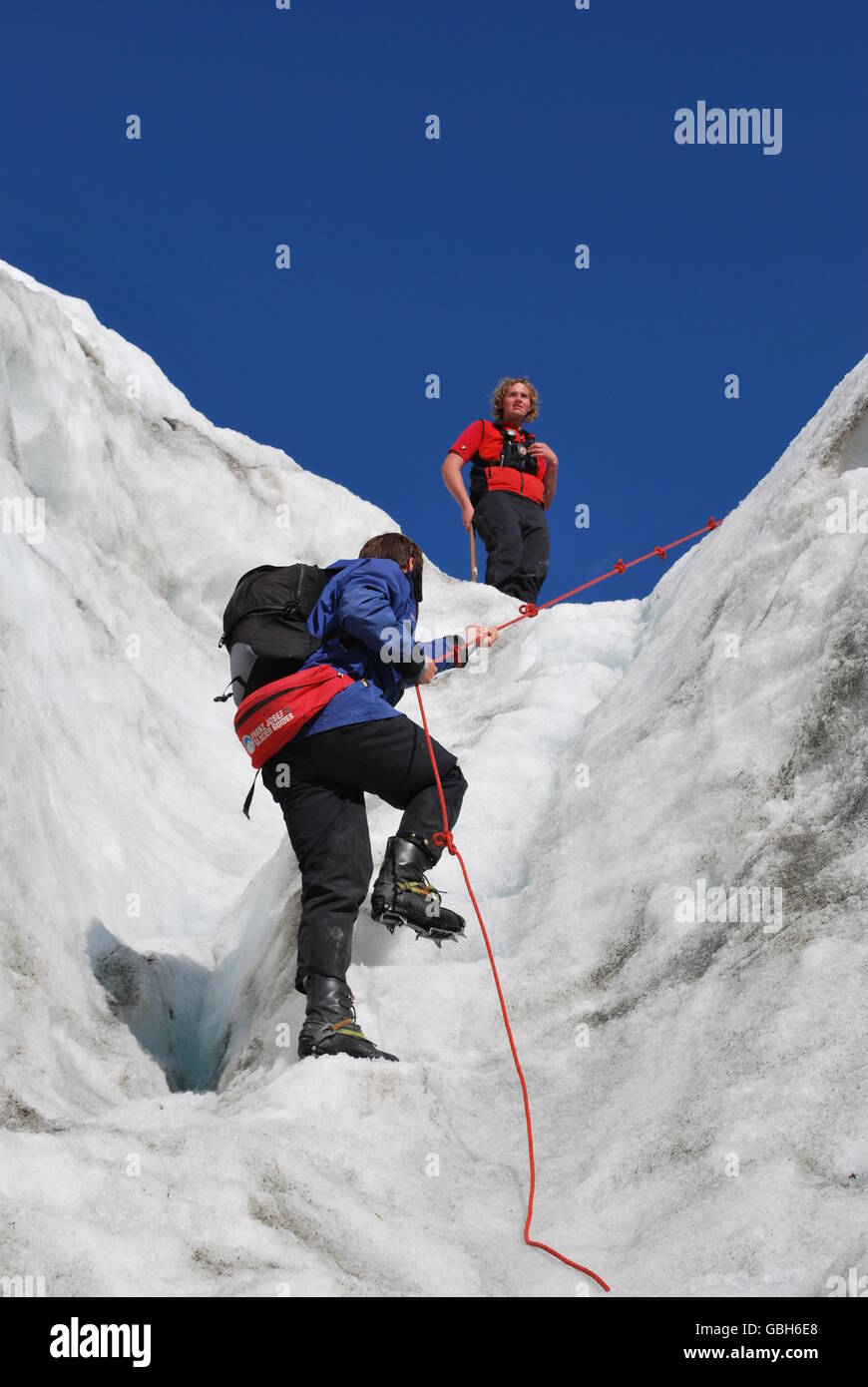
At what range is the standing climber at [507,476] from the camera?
40.8 feet

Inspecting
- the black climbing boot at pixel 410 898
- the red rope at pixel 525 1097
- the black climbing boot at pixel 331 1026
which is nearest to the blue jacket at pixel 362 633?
the red rope at pixel 525 1097

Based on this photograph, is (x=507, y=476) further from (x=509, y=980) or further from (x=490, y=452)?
(x=509, y=980)

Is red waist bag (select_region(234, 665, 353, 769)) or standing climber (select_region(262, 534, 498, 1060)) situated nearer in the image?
standing climber (select_region(262, 534, 498, 1060))

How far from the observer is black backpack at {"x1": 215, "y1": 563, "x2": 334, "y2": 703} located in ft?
19.1

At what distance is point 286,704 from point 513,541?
7615mm

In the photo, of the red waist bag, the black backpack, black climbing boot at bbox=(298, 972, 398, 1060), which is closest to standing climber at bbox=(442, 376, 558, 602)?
the black backpack

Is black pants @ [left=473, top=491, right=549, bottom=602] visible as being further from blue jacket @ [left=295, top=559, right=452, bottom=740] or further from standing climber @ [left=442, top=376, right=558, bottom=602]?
blue jacket @ [left=295, top=559, right=452, bottom=740]

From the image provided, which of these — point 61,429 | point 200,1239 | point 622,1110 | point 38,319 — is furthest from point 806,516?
point 38,319

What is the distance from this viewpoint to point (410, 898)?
542 centimetres

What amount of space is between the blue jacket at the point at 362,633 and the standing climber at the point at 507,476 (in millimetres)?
6673

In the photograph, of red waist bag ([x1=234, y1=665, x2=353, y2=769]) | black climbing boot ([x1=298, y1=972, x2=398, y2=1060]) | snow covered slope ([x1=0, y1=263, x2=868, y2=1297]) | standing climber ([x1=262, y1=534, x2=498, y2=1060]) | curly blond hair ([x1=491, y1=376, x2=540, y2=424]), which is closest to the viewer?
snow covered slope ([x1=0, y1=263, x2=868, y2=1297])

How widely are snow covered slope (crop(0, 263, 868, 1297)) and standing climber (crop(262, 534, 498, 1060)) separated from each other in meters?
0.45

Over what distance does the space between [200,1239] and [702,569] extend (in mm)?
5606

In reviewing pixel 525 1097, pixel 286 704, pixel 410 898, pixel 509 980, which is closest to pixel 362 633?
pixel 286 704
